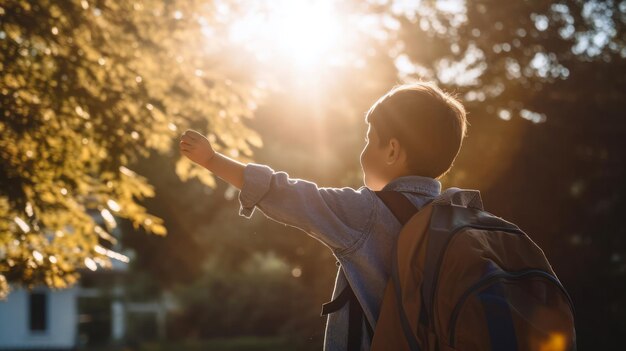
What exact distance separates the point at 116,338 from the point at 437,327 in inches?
1198

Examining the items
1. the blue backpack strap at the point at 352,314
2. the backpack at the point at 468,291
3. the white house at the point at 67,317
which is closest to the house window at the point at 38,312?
the white house at the point at 67,317

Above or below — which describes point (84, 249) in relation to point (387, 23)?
below

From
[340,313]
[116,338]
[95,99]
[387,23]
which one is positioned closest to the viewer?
[340,313]

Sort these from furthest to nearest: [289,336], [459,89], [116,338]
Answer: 1. [116,338]
2. [289,336]
3. [459,89]

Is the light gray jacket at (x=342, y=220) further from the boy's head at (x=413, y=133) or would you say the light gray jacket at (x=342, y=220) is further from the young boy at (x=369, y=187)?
the boy's head at (x=413, y=133)

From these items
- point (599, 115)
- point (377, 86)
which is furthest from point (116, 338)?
point (599, 115)

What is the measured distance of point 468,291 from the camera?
2.27 meters

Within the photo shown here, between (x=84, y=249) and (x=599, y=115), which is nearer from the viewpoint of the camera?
(x=84, y=249)

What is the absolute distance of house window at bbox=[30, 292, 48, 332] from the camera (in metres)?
31.1

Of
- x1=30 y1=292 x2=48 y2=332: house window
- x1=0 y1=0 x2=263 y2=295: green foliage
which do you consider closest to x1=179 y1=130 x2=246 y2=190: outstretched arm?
x1=0 y1=0 x2=263 y2=295: green foliage

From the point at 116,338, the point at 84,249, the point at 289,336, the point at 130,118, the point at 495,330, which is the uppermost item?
the point at 116,338

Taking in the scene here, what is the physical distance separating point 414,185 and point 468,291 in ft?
1.74

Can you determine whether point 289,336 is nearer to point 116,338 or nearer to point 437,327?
point 116,338

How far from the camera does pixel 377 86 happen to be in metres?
15.2
